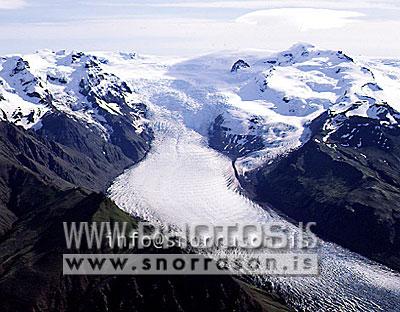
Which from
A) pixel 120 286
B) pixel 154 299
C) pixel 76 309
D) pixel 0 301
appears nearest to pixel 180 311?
pixel 154 299

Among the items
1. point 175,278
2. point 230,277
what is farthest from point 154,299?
point 230,277

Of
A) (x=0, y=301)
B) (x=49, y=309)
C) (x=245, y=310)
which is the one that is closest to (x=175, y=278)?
(x=245, y=310)

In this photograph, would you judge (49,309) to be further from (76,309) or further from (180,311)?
(180,311)

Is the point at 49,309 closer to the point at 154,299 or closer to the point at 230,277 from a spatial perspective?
the point at 154,299

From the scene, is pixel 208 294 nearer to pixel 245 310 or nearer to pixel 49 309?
pixel 245 310

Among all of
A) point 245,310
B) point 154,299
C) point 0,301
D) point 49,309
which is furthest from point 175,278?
point 0,301

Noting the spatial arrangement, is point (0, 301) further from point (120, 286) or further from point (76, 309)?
point (120, 286)
